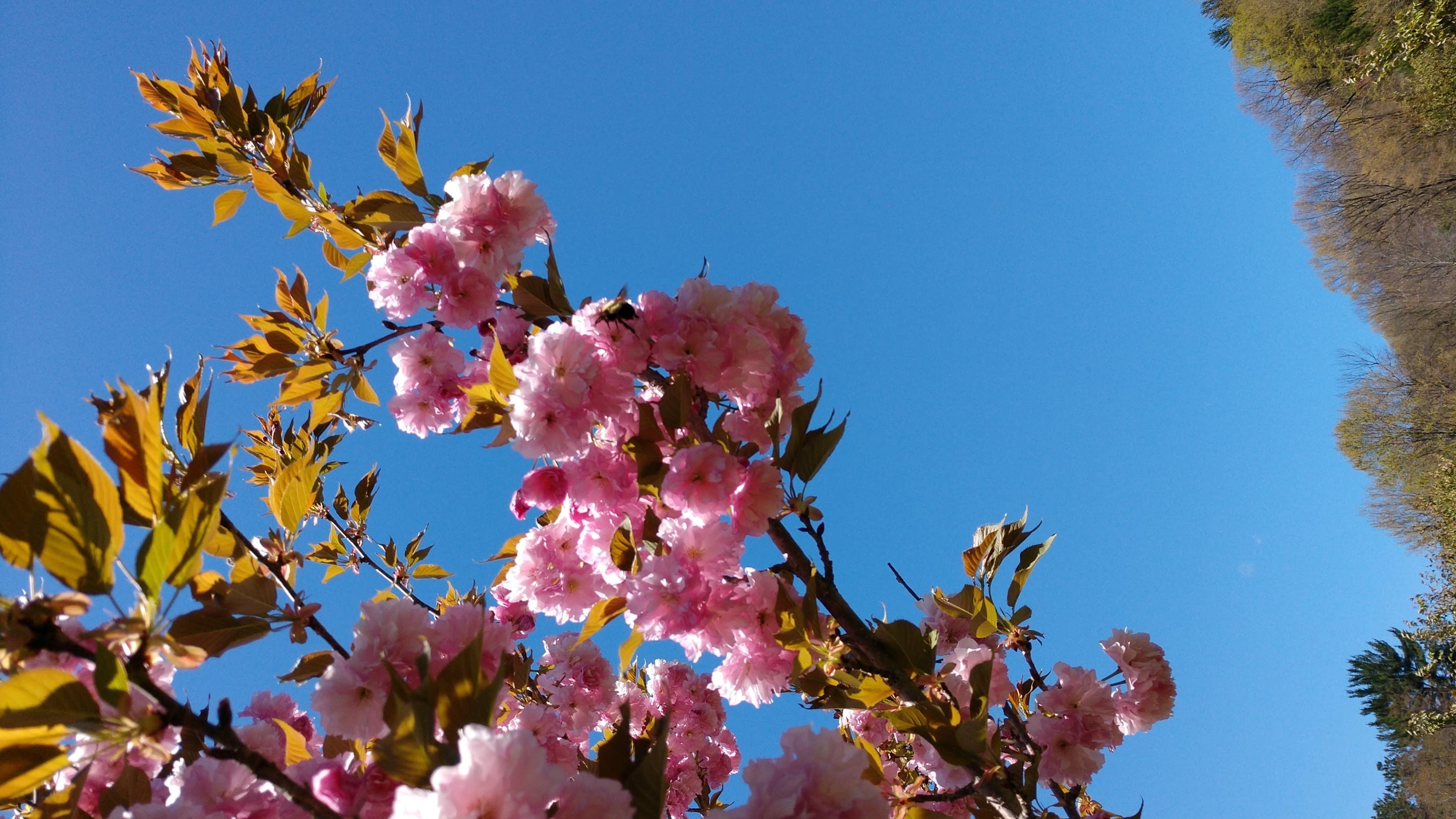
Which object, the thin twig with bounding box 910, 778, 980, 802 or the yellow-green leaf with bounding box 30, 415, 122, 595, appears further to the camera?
the thin twig with bounding box 910, 778, 980, 802

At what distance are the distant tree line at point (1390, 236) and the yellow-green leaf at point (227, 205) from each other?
40.7 feet

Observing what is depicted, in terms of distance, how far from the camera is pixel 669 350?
1118 millimetres

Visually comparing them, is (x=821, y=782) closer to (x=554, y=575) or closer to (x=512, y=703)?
(x=554, y=575)

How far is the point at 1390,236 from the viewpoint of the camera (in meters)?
10.8

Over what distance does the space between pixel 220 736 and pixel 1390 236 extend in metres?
14.8

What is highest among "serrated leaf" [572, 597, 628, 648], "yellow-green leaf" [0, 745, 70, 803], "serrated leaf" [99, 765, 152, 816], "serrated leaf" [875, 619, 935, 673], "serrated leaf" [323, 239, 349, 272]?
"serrated leaf" [323, 239, 349, 272]

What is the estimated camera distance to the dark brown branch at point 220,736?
0.52 meters

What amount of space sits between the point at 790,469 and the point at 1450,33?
11986mm

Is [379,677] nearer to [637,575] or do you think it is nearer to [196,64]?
[637,575]

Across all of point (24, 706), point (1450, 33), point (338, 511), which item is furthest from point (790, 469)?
point (1450, 33)

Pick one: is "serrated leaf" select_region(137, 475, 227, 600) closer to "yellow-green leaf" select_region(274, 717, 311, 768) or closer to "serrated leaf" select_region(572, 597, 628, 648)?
"yellow-green leaf" select_region(274, 717, 311, 768)

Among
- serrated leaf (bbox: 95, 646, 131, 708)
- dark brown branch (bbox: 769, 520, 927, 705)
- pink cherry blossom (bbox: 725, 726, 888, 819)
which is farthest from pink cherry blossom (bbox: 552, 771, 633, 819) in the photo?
dark brown branch (bbox: 769, 520, 927, 705)

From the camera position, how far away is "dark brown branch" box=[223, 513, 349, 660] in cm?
95

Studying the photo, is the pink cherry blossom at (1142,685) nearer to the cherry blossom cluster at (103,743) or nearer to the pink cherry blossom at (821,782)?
the pink cherry blossom at (821,782)
